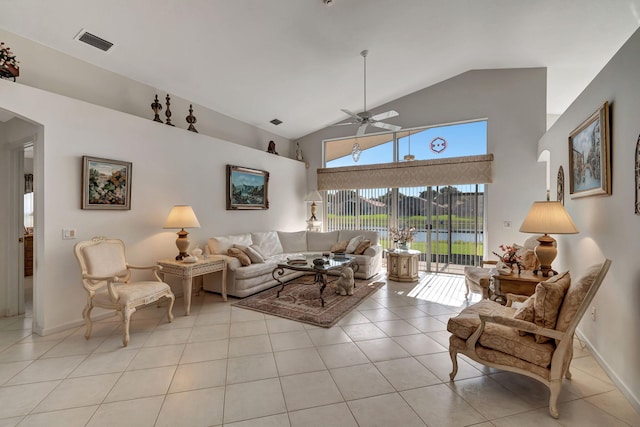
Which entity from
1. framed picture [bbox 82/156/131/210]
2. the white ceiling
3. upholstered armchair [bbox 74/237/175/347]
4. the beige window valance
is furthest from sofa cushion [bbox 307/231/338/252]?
framed picture [bbox 82/156/131/210]

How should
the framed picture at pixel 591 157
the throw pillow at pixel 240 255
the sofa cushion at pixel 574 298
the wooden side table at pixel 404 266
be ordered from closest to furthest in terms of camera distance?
the sofa cushion at pixel 574 298 → the framed picture at pixel 591 157 → the throw pillow at pixel 240 255 → the wooden side table at pixel 404 266

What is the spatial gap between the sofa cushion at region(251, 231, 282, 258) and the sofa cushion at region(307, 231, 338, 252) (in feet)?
2.64

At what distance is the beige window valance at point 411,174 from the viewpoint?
5.60 m

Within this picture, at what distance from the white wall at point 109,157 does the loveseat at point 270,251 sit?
0.51m

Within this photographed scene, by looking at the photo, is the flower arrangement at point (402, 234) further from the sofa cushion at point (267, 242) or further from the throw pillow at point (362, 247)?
the sofa cushion at point (267, 242)

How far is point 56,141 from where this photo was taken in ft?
10.4

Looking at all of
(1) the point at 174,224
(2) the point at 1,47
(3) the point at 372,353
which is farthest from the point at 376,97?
(2) the point at 1,47

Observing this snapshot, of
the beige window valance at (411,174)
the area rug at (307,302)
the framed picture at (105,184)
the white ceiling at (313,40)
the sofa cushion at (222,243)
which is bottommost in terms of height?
the area rug at (307,302)

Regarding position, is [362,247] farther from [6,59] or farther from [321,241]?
[6,59]

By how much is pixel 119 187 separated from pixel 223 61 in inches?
91.1

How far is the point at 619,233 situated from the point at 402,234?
389 cm


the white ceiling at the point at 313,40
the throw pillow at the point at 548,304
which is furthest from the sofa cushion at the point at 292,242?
the throw pillow at the point at 548,304

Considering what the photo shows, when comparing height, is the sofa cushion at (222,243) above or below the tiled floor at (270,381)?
above

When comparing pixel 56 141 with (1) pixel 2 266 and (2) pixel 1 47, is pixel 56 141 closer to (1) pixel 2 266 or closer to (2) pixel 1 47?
(2) pixel 1 47
